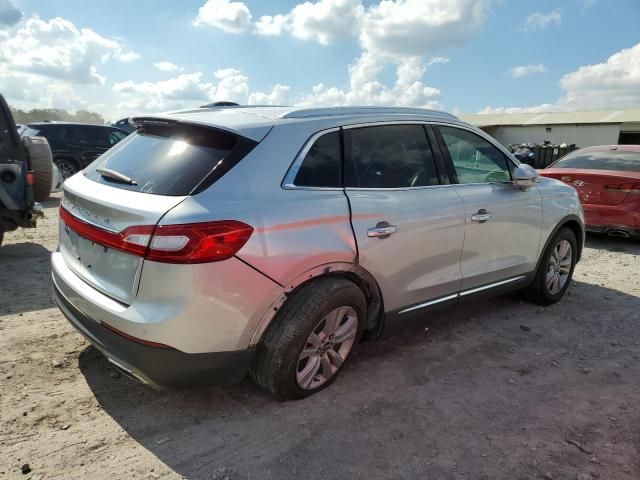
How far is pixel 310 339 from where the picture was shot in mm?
2844

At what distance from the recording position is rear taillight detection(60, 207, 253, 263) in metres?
2.30

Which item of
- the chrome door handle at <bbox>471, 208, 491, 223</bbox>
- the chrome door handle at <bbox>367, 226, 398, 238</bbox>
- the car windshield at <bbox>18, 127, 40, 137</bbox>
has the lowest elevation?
the chrome door handle at <bbox>471, 208, 491, 223</bbox>

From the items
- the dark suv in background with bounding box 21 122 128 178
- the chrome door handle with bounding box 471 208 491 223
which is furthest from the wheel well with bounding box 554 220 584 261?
the dark suv in background with bounding box 21 122 128 178

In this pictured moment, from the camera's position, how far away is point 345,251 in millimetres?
2842

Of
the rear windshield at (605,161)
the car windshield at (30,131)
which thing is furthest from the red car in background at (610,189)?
the car windshield at (30,131)

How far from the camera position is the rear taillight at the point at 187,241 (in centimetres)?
230

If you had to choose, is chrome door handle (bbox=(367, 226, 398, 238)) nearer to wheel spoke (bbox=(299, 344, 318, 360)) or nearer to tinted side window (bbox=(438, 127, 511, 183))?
wheel spoke (bbox=(299, 344, 318, 360))

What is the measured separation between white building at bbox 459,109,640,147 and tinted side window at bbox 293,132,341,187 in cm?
3001

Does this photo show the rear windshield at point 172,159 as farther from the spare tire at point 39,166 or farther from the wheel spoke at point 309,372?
the spare tire at point 39,166

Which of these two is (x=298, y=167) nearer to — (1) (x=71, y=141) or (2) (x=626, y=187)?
(2) (x=626, y=187)

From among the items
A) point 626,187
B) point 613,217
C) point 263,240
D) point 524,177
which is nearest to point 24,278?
point 263,240

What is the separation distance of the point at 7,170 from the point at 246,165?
14.3 feet

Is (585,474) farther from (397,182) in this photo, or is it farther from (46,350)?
(46,350)

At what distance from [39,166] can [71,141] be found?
7526mm
